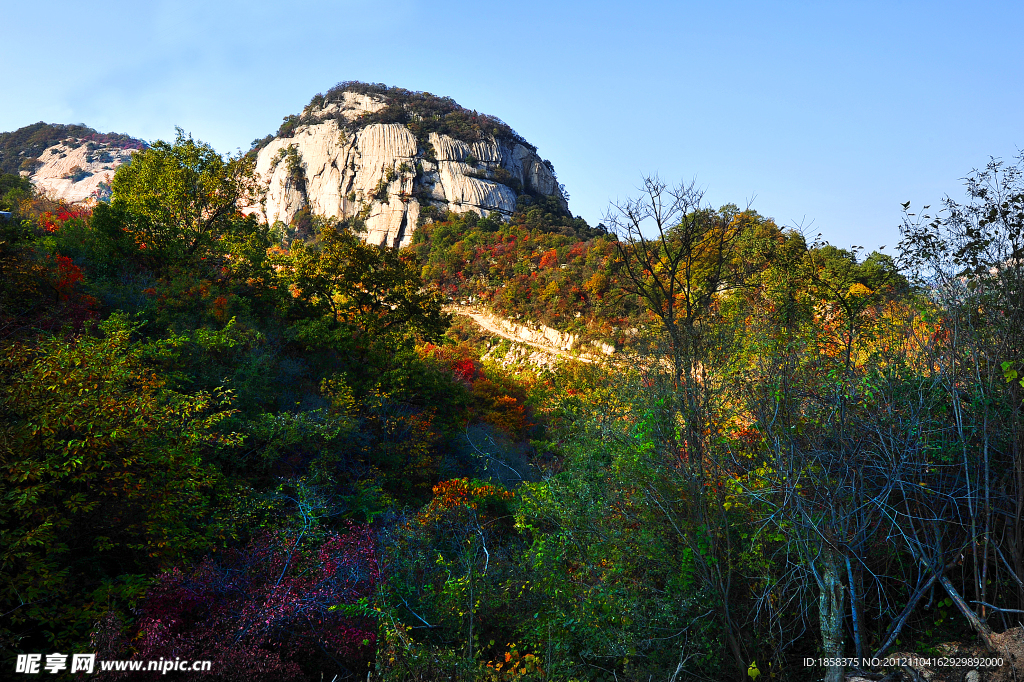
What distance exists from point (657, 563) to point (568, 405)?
8339 mm

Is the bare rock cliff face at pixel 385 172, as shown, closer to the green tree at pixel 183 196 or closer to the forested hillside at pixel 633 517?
the green tree at pixel 183 196

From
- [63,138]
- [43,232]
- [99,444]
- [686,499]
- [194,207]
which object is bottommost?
[686,499]

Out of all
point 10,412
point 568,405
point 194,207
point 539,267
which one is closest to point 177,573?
point 10,412

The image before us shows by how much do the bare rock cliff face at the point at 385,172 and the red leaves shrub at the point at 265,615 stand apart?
168ft

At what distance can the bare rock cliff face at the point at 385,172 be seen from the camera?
2308 inches

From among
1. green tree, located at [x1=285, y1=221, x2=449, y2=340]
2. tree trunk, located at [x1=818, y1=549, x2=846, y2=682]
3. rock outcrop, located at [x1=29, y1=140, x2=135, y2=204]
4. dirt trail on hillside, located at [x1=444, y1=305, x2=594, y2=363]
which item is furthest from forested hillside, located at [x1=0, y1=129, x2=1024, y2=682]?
rock outcrop, located at [x1=29, y1=140, x2=135, y2=204]

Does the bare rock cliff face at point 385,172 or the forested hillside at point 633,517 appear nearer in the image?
the forested hillside at point 633,517

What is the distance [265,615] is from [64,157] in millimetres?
97414

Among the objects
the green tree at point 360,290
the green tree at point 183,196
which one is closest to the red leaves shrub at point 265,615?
the green tree at point 360,290

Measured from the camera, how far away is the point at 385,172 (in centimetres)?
6141

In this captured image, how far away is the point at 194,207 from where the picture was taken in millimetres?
18047

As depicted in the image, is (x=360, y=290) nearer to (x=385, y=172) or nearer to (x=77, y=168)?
(x=385, y=172)

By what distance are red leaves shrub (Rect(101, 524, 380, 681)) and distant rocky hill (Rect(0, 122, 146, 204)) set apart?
77.3 m

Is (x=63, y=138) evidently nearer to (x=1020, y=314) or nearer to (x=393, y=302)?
(x=393, y=302)
